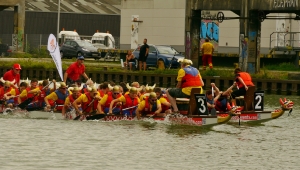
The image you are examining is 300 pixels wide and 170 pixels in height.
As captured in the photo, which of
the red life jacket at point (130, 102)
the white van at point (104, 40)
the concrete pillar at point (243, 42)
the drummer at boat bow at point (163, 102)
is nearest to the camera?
the drummer at boat bow at point (163, 102)

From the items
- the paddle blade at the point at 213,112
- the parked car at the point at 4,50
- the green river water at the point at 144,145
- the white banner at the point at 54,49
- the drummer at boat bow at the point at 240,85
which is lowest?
the green river water at the point at 144,145

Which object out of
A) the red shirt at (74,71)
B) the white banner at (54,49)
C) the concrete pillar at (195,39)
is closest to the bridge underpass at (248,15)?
the concrete pillar at (195,39)

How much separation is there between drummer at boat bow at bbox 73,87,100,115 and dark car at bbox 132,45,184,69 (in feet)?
65.7

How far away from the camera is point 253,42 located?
149ft

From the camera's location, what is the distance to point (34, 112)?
104 ft

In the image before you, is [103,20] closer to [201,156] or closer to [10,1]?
[10,1]

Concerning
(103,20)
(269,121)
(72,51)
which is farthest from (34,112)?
(103,20)

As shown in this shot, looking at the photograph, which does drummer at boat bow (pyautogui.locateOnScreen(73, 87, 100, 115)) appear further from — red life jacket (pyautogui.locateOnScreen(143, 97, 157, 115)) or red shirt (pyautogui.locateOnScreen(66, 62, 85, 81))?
red shirt (pyautogui.locateOnScreen(66, 62, 85, 81))

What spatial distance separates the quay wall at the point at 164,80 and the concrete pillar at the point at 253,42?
1.51m

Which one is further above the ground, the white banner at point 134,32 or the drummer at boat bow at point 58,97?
the white banner at point 134,32

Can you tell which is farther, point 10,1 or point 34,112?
point 10,1

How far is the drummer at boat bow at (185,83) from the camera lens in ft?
94.6

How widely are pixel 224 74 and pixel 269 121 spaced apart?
14.1 m

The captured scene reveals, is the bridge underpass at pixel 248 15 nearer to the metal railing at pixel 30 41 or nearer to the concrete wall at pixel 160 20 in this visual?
the concrete wall at pixel 160 20
